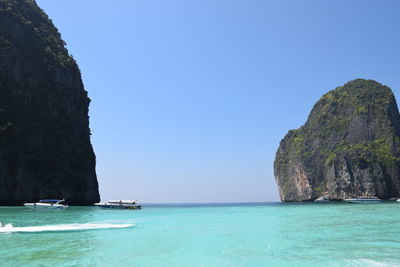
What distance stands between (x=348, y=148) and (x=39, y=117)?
4542 inches

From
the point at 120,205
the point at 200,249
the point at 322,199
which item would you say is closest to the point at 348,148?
the point at 322,199

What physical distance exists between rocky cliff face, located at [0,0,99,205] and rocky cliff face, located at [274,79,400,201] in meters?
96.6

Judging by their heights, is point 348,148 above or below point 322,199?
above

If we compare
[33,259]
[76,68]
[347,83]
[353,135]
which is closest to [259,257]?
[33,259]

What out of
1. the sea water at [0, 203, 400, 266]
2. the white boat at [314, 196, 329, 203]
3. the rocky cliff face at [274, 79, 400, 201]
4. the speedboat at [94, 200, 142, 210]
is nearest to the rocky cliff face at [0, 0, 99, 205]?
the speedboat at [94, 200, 142, 210]

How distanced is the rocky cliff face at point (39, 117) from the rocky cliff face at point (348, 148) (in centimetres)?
9656

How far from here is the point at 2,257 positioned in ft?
52.3

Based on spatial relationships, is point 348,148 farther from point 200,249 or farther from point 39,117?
point 200,249

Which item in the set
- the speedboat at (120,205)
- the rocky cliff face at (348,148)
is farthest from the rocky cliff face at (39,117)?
the rocky cliff face at (348,148)

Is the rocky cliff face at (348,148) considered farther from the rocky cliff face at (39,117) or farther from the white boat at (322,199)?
the rocky cliff face at (39,117)

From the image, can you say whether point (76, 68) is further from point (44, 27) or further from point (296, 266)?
point (296, 266)

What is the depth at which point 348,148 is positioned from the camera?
471 ft

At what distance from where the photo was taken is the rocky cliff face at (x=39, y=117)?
246 ft

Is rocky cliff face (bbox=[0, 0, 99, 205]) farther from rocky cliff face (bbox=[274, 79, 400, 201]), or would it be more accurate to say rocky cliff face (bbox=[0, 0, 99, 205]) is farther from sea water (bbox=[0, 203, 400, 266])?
rocky cliff face (bbox=[274, 79, 400, 201])
